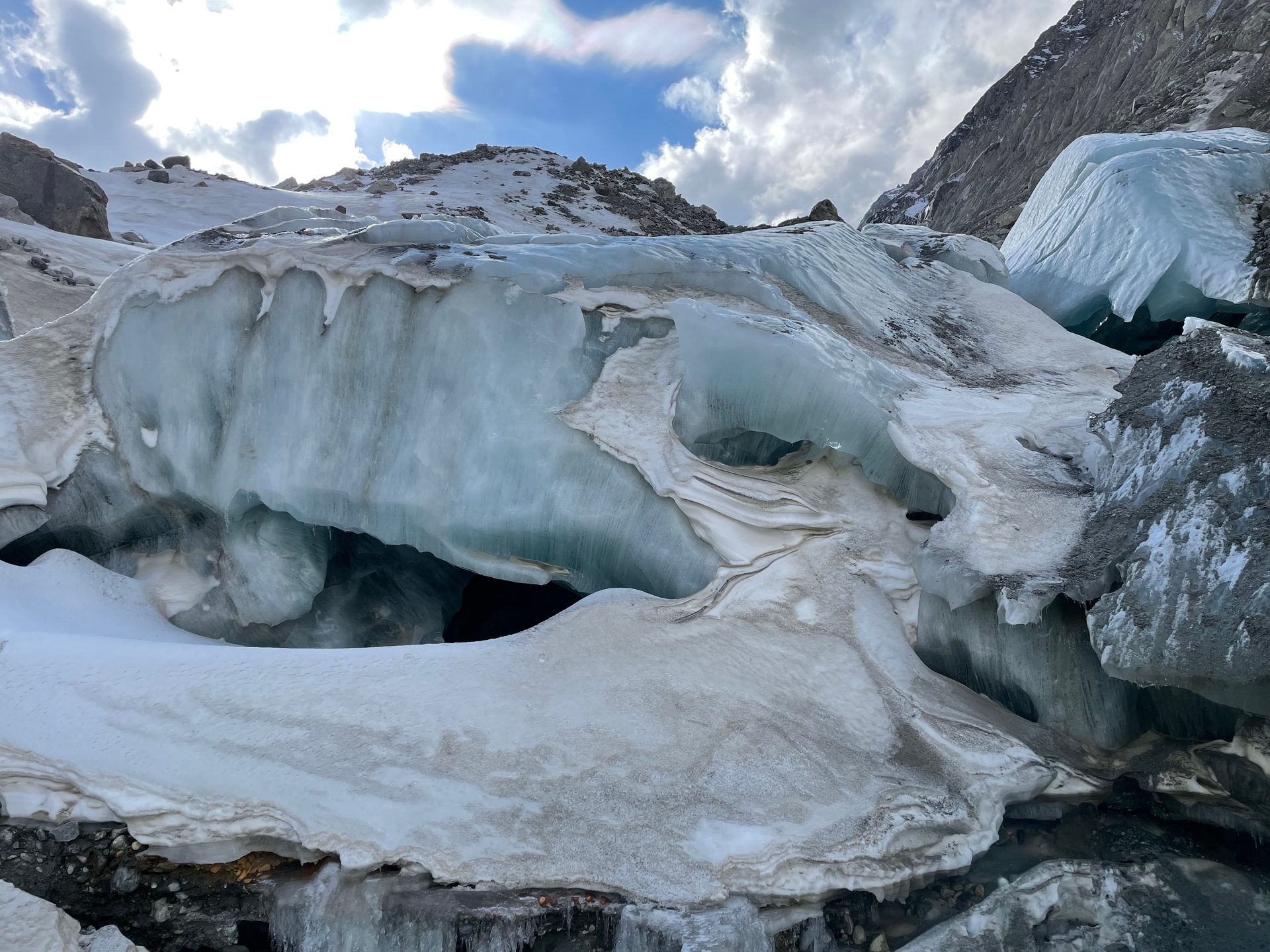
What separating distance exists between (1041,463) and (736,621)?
1.35m

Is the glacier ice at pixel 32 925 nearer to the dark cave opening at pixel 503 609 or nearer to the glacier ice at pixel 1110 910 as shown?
the glacier ice at pixel 1110 910

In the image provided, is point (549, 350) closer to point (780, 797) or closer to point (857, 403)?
point (857, 403)

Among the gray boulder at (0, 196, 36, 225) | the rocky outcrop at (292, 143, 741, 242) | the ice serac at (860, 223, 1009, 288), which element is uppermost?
the rocky outcrop at (292, 143, 741, 242)

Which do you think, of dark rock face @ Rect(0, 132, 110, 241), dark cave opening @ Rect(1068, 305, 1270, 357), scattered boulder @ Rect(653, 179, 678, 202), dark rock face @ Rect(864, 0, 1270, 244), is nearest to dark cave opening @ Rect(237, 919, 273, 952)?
dark cave opening @ Rect(1068, 305, 1270, 357)

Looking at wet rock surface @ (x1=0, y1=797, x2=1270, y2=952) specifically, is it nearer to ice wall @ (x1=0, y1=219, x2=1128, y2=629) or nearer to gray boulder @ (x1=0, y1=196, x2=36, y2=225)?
ice wall @ (x1=0, y1=219, x2=1128, y2=629)

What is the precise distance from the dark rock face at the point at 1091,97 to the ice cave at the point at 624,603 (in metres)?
5.35

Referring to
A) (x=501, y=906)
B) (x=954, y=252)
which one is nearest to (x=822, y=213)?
(x=954, y=252)

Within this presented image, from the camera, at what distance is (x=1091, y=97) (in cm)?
1903

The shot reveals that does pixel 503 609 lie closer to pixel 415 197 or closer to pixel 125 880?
pixel 125 880

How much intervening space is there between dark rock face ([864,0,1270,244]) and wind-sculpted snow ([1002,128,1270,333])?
324 centimetres

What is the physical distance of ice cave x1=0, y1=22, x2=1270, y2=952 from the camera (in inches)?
73.7

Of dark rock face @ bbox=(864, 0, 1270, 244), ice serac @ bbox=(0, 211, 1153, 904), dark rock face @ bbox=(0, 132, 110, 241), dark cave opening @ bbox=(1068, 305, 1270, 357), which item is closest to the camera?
ice serac @ bbox=(0, 211, 1153, 904)

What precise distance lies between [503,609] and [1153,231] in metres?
4.17

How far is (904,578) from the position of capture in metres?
2.91
